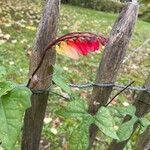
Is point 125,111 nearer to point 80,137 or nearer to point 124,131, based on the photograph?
point 124,131

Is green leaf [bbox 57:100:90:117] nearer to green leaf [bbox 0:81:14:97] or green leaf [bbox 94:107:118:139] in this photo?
green leaf [bbox 94:107:118:139]

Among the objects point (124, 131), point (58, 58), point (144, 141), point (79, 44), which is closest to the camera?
point (79, 44)

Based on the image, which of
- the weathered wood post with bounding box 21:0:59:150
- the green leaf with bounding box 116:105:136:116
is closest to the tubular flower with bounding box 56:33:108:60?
the weathered wood post with bounding box 21:0:59:150

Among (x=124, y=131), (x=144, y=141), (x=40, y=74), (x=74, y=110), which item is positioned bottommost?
(x=144, y=141)

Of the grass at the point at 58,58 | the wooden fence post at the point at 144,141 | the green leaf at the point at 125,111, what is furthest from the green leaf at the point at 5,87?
the grass at the point at 58,58

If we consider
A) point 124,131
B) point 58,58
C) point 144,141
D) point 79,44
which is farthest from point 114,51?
point 58,58

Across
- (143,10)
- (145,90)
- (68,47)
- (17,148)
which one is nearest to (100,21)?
(143,10)

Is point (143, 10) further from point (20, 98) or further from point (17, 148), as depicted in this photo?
point (20, 98)
